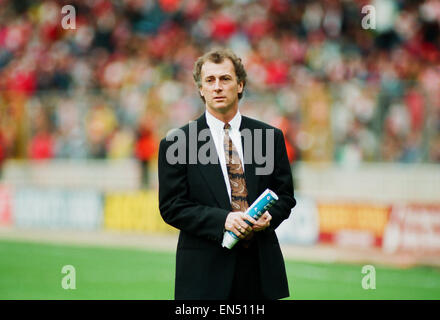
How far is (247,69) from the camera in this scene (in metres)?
18.1

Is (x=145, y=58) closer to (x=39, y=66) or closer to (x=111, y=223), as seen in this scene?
(x=39, y=66)

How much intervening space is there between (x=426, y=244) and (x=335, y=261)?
1511mm

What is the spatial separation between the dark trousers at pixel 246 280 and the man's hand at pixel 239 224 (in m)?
0.23

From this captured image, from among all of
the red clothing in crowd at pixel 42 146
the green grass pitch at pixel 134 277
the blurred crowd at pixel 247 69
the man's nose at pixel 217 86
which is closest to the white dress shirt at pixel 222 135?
the man's nose at pixel 217 86

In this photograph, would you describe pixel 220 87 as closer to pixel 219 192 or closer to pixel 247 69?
pixel 219 192

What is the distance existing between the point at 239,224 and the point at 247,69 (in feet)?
44.1

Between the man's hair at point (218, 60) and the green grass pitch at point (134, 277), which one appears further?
the green grass pitch at point (134, 277)

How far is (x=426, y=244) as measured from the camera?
13.0m

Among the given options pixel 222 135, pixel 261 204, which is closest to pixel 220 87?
pixel 222 135

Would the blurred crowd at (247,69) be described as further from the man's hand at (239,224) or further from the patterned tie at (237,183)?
the man's hand at (239,224)

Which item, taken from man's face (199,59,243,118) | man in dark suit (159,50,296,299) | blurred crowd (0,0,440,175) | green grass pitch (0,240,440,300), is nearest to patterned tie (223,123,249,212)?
man in dark suit (159,50,296,299)

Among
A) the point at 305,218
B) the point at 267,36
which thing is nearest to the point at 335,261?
the point at 305,218

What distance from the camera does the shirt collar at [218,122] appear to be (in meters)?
5.19

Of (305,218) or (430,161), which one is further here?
(305,218)
